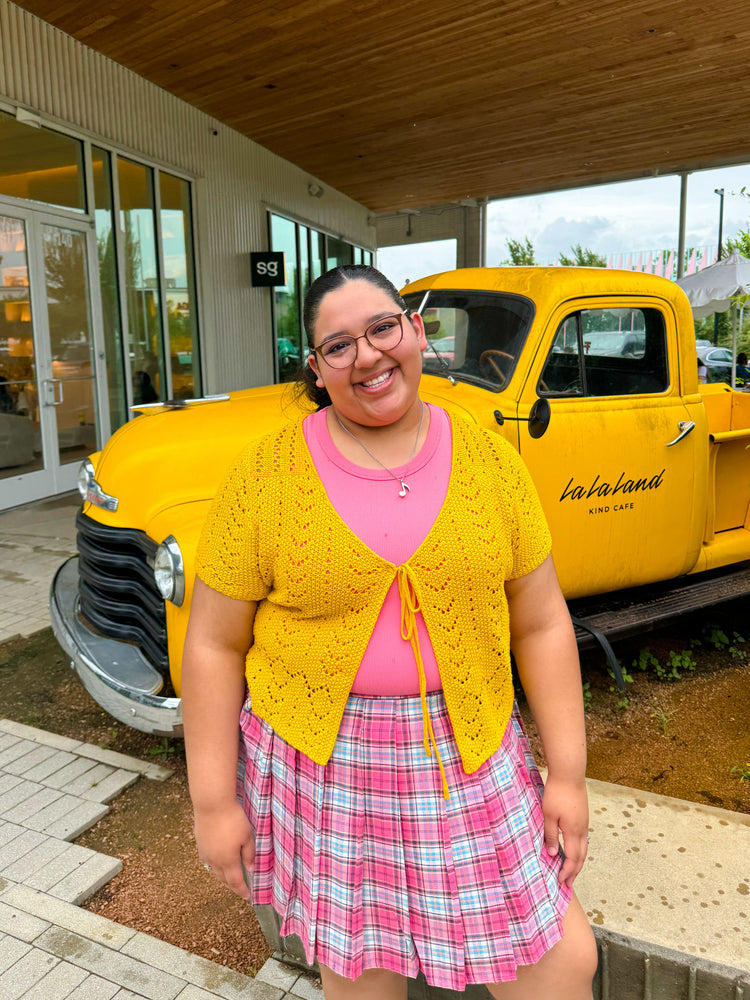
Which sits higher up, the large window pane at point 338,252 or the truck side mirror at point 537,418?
the large window pane at point 338,252

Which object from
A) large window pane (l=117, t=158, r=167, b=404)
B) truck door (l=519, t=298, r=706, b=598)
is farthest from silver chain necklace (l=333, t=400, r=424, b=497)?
large window pane (l=117, t=158, r=167, b=404)

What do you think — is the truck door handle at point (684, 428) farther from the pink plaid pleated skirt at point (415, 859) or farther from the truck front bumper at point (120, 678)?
the pink plaid pleated skirt at point (415, 859)

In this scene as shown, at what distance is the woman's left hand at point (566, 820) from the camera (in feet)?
5.01

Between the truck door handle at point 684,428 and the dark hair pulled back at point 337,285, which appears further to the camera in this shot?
the truck door handle at point 684,428

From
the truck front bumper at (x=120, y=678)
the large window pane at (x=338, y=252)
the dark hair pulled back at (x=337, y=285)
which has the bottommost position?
the truck front bumper at (x=120, y=678)

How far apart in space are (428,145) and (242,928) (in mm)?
12302

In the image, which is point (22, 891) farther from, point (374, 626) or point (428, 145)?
point (428, 145)

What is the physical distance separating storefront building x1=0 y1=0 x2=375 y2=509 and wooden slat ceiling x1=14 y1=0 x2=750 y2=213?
1.60 feet

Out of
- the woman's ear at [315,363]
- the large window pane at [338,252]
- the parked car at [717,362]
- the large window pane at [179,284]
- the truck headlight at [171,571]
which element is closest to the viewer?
the woman's ear at [315,363]

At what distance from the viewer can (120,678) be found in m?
2.90

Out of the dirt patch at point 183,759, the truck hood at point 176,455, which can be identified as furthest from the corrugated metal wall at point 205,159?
the dirt patch at point 183,759

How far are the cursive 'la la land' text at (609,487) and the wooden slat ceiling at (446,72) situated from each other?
5988mm

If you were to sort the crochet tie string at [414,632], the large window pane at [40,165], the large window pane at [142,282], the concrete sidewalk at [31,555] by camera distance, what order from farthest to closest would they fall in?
the large window pane at [142,282] < the large window pane at [40,165] < the concrete sidewalk at [31,555] < the crochet tie string at [414,632]

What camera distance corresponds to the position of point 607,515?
12.1 feet
